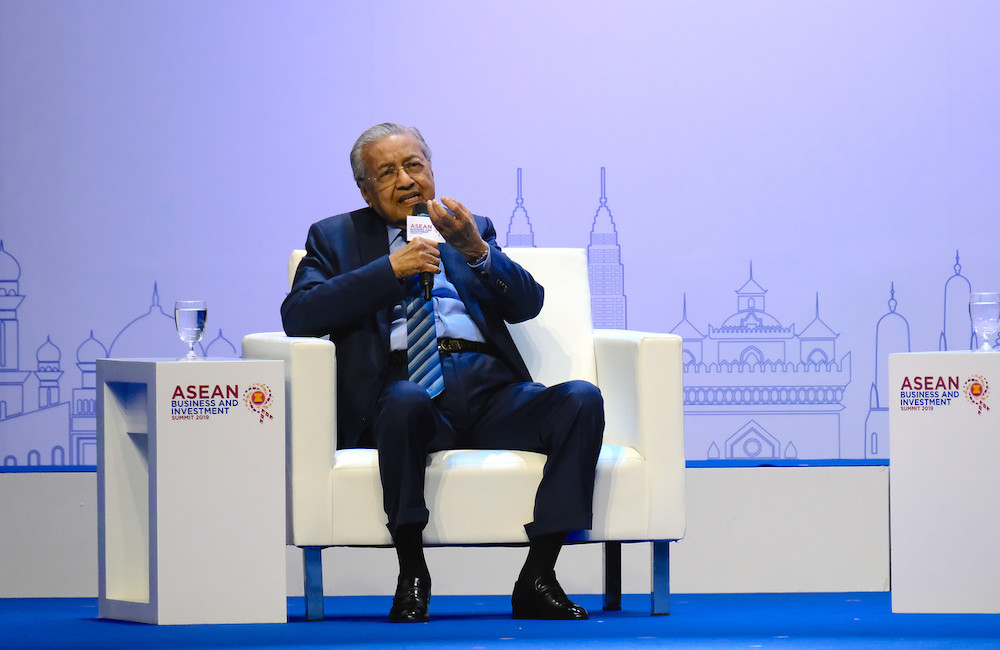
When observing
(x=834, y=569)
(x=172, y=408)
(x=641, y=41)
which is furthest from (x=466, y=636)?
(x=641, y=41)

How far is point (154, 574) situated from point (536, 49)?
1.99m

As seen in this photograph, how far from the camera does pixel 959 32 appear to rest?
4.11m

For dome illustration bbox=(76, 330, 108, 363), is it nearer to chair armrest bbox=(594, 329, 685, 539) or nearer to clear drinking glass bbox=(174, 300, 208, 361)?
clear drinking glass bbox=(174, 300, 208, 361)

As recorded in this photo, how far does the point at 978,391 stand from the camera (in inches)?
119

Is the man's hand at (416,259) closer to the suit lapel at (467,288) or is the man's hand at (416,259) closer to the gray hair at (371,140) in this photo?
the suit lapel at (467,288)

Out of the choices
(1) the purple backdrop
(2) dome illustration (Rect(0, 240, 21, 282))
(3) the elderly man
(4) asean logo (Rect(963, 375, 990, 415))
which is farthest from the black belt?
(2) dome illustration (Rect(0, 240, 21, 282))

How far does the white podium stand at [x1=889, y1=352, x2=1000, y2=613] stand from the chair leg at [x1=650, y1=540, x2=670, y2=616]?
1.65 feet

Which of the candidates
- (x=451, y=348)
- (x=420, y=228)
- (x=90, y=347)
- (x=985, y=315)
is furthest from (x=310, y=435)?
(x=985, y=315)

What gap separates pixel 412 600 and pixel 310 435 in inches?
16.4

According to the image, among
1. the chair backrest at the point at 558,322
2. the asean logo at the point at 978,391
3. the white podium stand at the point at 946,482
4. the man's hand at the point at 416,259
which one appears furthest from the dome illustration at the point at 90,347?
the asean logo at the point at 978,391

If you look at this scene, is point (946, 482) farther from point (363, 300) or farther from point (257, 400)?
point (257, 400)

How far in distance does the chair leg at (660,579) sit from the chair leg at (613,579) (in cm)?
21

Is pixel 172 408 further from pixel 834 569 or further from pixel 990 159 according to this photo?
pixel 990 159

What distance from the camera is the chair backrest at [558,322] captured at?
138 inches
